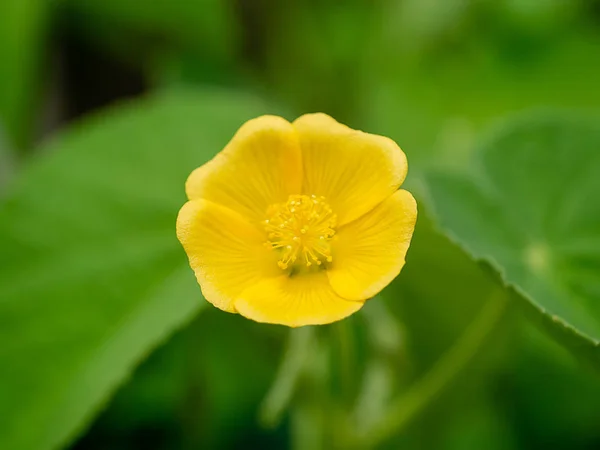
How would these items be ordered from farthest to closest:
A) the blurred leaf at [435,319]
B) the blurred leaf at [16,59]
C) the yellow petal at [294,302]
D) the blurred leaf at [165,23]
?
the blurred leaf at [165,23], the blurred leaf at [16,59], the blurred leaf at [435,319], the yellow petal at [294,302]

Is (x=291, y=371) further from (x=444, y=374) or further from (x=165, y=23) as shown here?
(x=165, y=23)

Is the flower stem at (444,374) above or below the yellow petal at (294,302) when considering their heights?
below

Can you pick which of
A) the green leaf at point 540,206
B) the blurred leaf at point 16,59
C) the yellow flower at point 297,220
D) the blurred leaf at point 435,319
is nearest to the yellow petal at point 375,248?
the yellow flower at point 297,220

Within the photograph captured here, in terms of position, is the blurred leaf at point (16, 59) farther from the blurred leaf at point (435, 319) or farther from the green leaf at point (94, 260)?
the blurred leaf at point (435, 319)

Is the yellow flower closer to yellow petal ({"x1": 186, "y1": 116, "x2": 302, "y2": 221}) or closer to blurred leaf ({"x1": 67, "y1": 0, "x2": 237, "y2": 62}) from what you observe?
yellow petal ({"x1": 186, "y1": 116, "x2": 302, "y2": 221})

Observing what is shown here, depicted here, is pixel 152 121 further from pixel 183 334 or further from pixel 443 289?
pixel 443 289

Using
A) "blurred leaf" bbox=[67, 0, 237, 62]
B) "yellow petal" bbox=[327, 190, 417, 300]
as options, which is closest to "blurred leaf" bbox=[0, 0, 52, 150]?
"blurred leaf" bbox=[67, 0, 237, 62]
